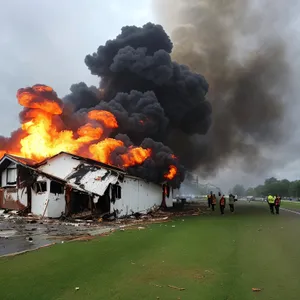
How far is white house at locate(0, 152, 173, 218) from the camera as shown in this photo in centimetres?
2269

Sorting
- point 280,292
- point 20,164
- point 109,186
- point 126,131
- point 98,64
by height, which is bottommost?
point 280,292

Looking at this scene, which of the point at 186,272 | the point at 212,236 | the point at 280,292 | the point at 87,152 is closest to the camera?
the point at 280,292

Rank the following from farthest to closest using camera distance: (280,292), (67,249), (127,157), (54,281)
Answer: (127,157)
(67,249)
(54,281)
(280,292)

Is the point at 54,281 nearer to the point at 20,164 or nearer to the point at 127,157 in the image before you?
the point at 20,164

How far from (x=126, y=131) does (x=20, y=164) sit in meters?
13.5

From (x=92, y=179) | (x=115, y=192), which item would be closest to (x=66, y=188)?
(x=92, y=179)

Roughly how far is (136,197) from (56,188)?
7.47m

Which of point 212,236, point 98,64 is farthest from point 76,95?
point 212,236

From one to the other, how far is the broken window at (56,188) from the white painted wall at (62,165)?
5.73 ft

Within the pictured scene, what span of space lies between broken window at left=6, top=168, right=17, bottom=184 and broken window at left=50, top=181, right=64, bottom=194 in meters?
3.92

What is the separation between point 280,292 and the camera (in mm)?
5934

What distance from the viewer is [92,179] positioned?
2344cm

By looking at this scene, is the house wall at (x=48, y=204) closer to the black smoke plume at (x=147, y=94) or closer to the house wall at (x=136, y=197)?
the house wall at (x=136, y=197)

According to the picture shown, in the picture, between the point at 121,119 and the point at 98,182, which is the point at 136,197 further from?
the point at 121,119
